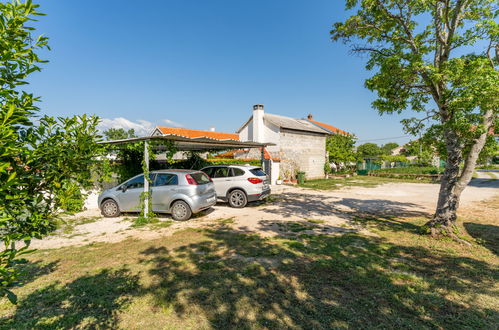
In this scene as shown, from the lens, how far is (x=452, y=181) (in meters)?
5.88

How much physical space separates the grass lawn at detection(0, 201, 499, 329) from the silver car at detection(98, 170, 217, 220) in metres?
1.99

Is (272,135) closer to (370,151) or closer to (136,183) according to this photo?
(136,183)

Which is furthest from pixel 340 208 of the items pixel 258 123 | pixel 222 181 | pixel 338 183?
pixel 258 123

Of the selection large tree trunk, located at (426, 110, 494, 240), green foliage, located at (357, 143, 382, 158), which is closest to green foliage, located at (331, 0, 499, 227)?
large tree trunk, located at (426, 110, 494, 240)

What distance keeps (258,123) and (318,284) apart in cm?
1825

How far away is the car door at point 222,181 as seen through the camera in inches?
388

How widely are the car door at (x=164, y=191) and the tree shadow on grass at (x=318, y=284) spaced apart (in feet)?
8.84

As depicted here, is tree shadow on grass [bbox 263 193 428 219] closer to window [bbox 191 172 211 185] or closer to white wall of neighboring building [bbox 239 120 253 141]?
window [bbox 191 172 211 185]

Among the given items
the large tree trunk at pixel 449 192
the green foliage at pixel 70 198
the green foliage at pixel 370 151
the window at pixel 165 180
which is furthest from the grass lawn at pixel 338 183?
the green foliage at pixel 370 151

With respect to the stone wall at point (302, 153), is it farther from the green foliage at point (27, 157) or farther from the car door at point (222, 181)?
the green foliage at point (27, 157)

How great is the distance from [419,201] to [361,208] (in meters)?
3.75

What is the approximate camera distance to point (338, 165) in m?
27.5

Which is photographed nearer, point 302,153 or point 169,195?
point 169,195

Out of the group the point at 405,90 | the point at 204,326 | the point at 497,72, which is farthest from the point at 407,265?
the point at 405,90
